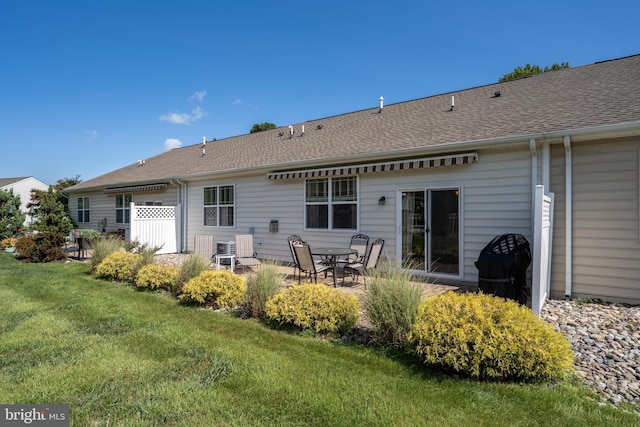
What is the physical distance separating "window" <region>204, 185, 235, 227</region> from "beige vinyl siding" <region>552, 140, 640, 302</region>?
32.2 feet

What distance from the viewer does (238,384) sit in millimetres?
3180

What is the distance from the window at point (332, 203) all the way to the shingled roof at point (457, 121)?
58cm

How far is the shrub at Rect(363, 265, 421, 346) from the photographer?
4.07 metres

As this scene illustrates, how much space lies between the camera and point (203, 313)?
561cm

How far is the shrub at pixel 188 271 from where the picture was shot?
6874mm

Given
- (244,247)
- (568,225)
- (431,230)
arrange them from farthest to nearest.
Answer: (244,247) < (431,230) < (568,225)

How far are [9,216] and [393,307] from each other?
2116 cm

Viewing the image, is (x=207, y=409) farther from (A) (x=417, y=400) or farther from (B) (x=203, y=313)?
(B) (x=203, y=313)

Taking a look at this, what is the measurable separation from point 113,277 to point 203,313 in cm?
434

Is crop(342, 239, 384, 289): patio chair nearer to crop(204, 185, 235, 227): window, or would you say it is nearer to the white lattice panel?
crop(204, 185, 235, 227): window

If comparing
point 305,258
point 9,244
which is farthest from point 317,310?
point 9,244

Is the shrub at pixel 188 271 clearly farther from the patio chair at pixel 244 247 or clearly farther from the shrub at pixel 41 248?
the shrub at pixel 41 248

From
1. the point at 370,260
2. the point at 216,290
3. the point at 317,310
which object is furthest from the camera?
the point at 370,260

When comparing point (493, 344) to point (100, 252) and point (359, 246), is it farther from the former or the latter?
point (100, 252)
